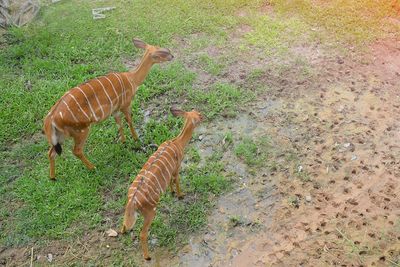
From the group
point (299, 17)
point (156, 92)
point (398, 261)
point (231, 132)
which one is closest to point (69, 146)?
point (156, 92)

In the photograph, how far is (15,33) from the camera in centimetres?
770

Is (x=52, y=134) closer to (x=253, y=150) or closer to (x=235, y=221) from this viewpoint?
(x=235, y=221)

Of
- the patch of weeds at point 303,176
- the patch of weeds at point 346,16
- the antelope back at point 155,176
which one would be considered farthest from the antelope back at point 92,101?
the patch of weeds at point 346,16

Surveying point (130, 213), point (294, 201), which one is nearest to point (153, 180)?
point (130, 213)

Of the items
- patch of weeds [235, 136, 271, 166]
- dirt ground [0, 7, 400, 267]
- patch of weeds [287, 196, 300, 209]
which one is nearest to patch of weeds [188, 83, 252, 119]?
dirt ground [0, 7, 400, 267]

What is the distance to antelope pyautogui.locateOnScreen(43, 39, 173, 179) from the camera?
4.84 metres

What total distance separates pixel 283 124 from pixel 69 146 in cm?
262

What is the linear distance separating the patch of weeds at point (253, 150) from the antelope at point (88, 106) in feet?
4.38

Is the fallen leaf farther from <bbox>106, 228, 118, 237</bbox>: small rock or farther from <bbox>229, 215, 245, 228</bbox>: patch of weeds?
<bbox>229, 215, 245, 228</bbox>: patch of weeds

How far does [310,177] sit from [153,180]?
6.39 feet

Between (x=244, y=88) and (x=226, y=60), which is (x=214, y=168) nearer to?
(x=244, y=88)

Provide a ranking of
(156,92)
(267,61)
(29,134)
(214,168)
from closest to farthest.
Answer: (214,168) < (29,134) < (156,92) < (267,61)

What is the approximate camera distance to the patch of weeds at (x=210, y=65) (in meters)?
6.93

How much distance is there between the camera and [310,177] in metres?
5.38
